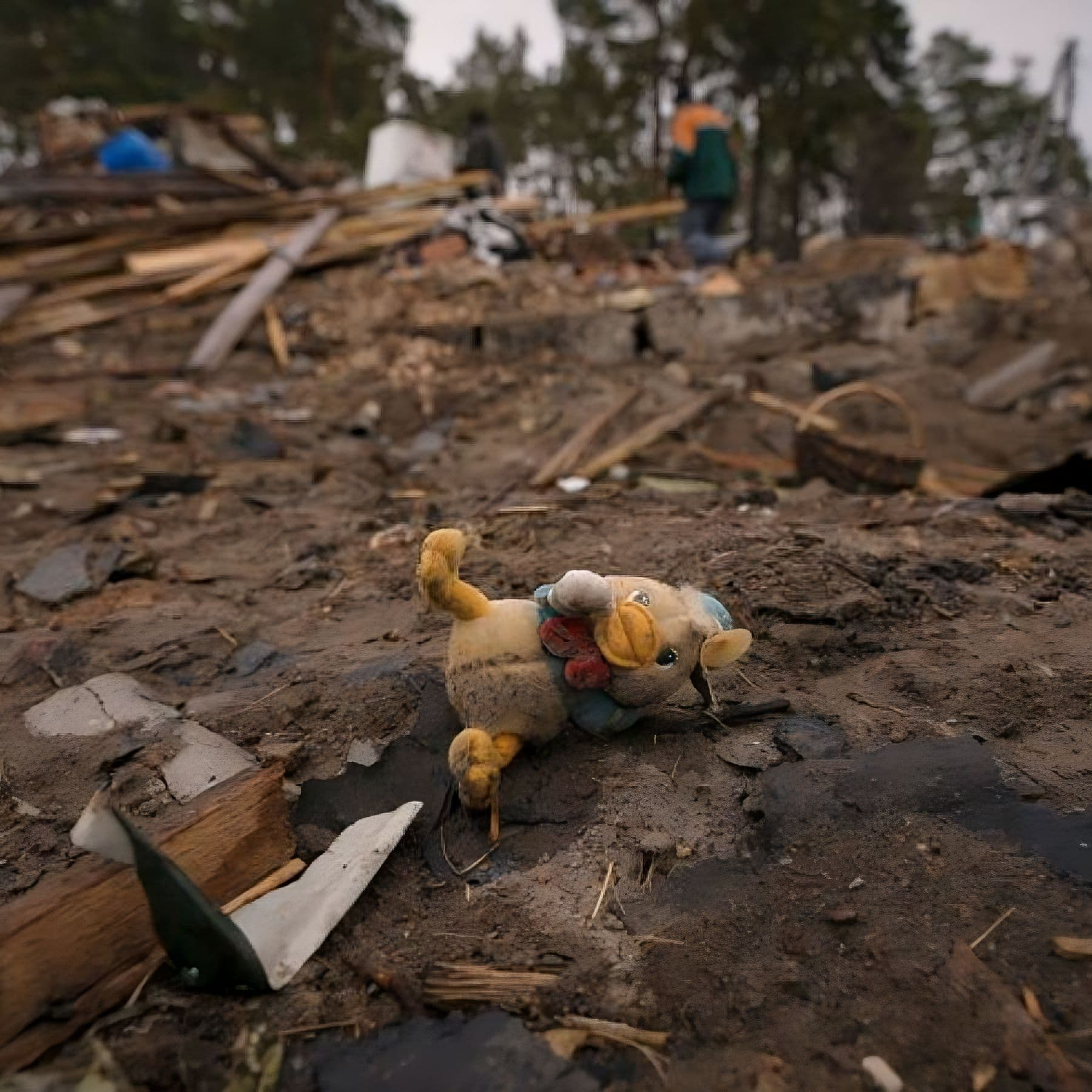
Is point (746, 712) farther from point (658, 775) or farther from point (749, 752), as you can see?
point (658, 775)

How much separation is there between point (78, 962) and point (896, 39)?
1917 centimetres

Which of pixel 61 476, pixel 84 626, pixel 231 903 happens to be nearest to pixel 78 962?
pixel 231 903

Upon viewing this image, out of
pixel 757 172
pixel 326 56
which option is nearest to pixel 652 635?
pixel 757 172

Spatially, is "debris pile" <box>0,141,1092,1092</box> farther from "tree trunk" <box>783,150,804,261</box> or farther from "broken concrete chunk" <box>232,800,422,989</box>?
"tree trunk" <box>783,150,804,261</box>

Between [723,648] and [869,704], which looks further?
[869,704]

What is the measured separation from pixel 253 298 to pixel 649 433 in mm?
4892

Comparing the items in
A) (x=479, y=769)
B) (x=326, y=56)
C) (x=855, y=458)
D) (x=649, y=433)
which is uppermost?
(x=326, y=56)

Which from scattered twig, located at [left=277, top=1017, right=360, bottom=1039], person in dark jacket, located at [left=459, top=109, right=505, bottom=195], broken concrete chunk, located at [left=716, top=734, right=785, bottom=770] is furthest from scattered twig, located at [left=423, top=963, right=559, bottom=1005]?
person in dark jacket, located at [left=459, top=109, right=505, bottom=195]

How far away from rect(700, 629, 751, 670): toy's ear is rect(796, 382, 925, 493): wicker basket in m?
3.33

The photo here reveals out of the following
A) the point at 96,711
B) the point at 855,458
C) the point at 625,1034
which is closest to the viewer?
the point at 625,1034

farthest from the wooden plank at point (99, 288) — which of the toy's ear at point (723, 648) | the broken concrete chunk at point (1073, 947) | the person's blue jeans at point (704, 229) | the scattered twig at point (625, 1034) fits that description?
the broken concrete chunk at point (1073, 947)

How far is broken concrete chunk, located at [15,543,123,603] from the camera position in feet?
12.7

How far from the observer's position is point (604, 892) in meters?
1.94

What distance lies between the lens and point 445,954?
177 centimetres
